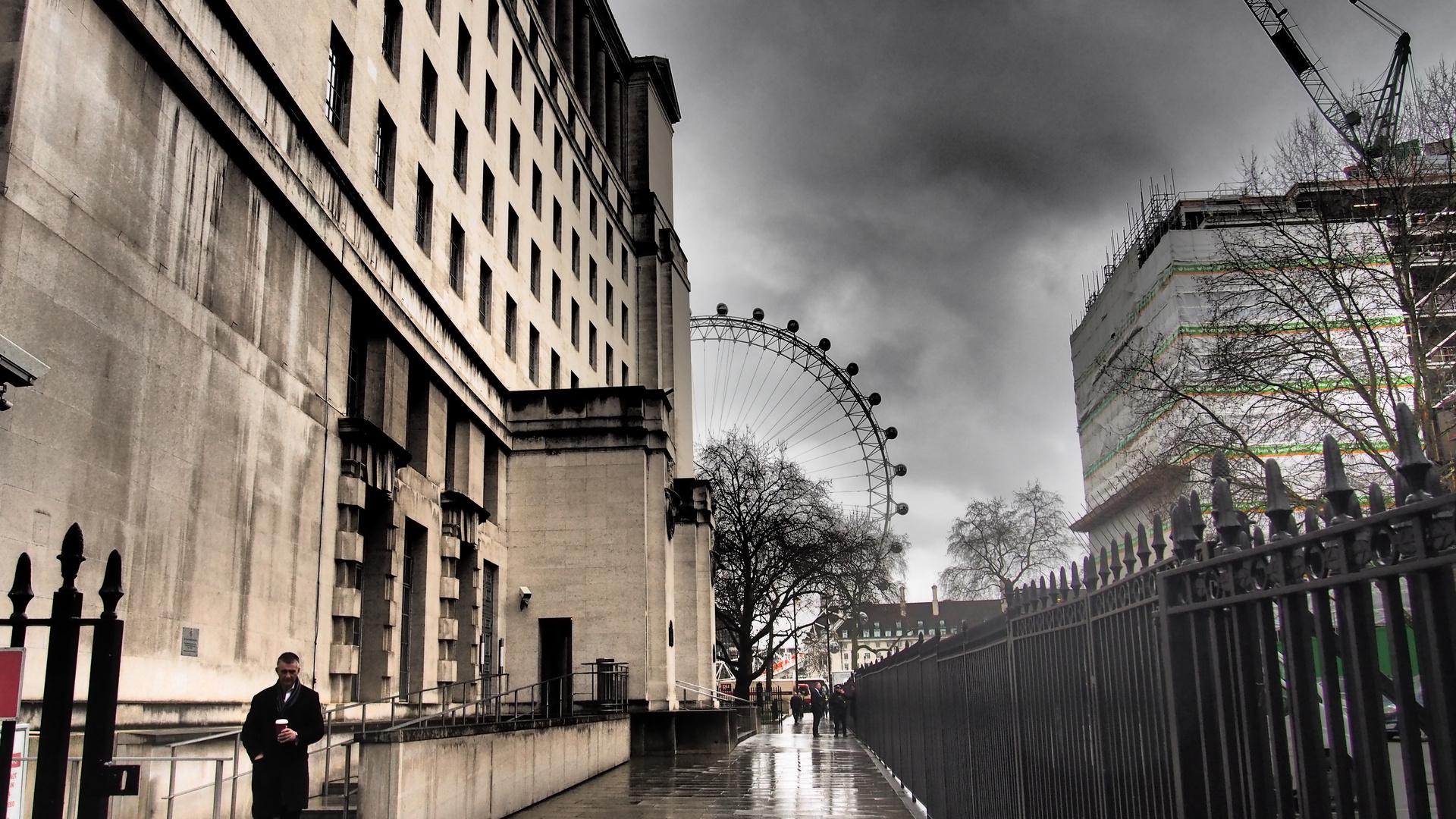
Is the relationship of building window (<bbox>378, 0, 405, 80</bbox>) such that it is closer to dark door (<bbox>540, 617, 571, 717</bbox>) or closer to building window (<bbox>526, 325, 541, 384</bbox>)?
building window (<bbox>526, 325, 541, 384</bbox>)

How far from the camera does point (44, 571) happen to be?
→ 35.1 feet

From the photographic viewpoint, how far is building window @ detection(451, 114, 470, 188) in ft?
89.3

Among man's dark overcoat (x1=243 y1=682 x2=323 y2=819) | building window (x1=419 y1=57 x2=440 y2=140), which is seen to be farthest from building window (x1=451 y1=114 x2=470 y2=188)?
man's dark overcoat (x1=243 y1=682 x2=323 y2=819)

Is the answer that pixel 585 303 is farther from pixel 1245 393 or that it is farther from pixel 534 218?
pixel 1245 393

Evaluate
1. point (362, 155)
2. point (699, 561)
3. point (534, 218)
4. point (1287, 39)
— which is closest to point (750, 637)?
point (699, 561)

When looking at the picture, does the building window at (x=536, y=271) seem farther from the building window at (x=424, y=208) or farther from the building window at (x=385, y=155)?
the building window at (x=385, y=155)

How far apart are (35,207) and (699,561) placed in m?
31.9

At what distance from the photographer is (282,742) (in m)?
9.36

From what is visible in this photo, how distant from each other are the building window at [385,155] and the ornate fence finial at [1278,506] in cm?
Answer: 2098

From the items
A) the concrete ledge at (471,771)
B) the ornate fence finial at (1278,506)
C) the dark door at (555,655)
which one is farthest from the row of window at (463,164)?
the ornate fence finial at (1278,506)

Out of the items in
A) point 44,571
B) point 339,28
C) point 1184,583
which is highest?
point 339,28

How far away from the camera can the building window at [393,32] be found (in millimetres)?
22922

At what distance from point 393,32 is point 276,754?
17.4 metres

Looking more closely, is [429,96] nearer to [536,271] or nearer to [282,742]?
[536,271]
